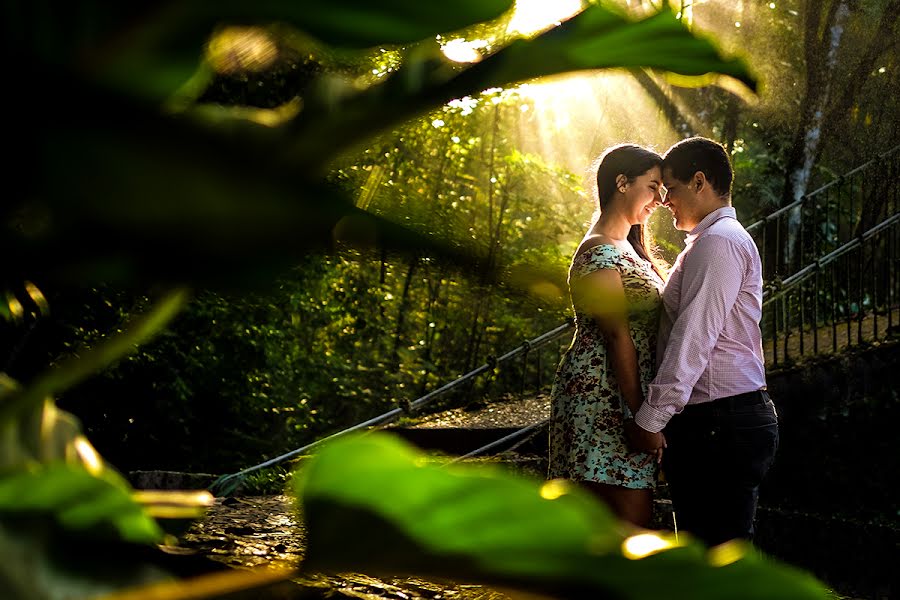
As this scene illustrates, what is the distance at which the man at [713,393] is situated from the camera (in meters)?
2.96

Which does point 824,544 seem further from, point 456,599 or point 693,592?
point 693,592

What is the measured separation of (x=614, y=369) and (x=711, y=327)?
0.37m

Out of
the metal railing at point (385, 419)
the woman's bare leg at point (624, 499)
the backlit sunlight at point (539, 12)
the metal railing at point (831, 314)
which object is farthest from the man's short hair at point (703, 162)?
the metal railing at point (831, 314)

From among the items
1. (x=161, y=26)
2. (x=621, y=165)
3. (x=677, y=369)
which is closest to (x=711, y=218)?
(x=621, y=165)

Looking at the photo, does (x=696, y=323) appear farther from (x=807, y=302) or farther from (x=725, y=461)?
(x=807, y=302)

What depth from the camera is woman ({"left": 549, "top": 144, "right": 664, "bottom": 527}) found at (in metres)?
3.16

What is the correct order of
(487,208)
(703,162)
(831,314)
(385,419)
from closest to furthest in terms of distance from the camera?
(703,162) < (487,208) < (385,419) < (831,314)

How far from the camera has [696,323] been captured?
2.96m

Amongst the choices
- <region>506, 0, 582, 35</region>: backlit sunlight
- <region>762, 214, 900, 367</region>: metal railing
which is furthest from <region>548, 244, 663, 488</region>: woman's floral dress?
<region>762, 214, 900, 367</region>: metal railing

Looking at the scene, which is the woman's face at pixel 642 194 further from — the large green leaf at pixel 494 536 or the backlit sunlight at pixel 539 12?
the large green leaf at pixel 494 536

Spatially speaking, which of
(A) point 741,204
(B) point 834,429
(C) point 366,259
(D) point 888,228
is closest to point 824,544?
(B) point 834,429

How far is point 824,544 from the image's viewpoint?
6918 mm

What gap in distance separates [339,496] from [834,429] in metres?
8.96

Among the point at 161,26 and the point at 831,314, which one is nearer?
the point at 161,26
